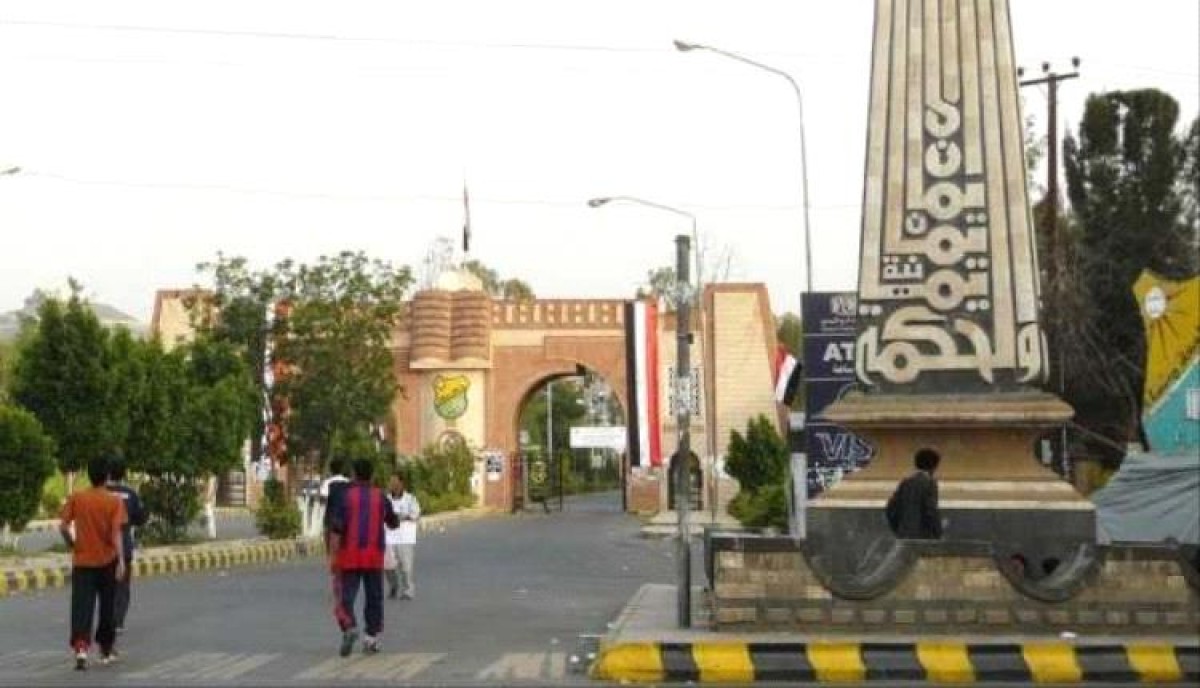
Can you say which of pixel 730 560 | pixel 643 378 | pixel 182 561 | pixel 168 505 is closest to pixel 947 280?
pixel 730 560

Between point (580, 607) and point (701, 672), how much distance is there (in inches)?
299

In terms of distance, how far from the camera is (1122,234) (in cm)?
4400

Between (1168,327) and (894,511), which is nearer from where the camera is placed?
(894,511)

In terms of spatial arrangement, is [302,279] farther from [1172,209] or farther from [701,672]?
[701,672]

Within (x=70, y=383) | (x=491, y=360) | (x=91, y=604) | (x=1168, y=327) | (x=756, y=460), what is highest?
(x=491, y=360)

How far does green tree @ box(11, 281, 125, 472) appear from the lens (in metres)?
29.3

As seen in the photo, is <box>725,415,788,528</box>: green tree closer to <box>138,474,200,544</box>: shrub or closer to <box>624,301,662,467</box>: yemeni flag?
<box>624,301,662,467</box>: yemeni flag

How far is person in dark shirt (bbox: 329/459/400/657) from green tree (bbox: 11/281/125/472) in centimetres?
1567

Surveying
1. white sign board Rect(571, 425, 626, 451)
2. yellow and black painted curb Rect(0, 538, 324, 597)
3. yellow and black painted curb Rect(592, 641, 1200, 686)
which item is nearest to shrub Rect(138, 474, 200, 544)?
yellow and black painted curb Rect(0, 538, 324, 597)

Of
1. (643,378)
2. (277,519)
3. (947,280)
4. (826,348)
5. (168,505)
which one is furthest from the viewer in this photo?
(277,519)

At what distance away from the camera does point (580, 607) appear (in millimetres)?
20609

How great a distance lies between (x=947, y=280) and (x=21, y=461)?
1497 cm

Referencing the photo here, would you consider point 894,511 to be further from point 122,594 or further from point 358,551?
point 122,594

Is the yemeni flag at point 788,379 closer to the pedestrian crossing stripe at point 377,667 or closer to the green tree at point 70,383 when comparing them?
the green tree at point 70,383
